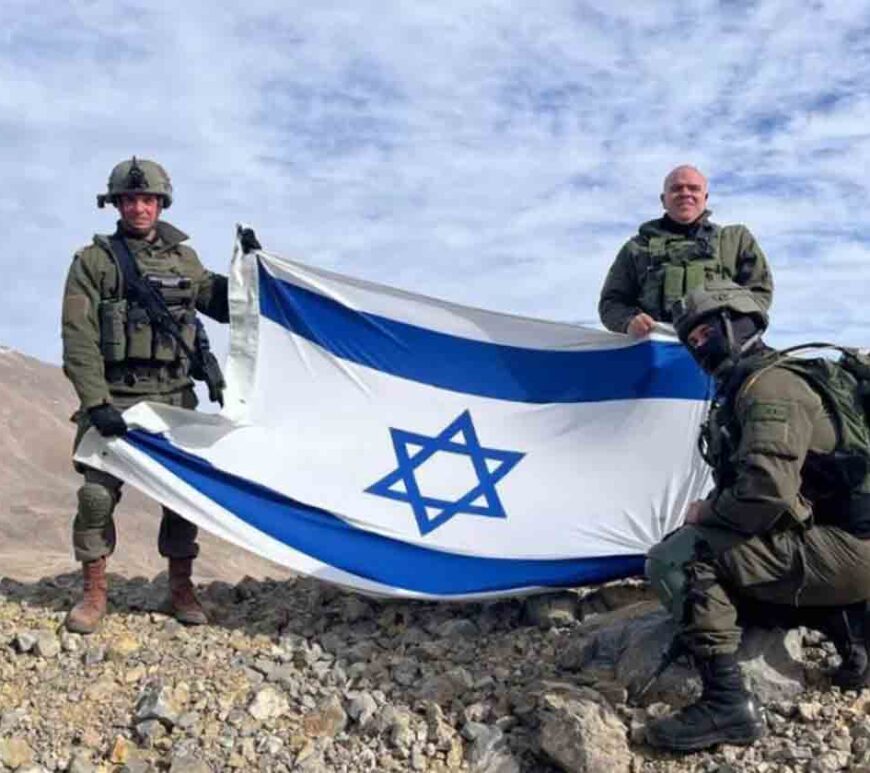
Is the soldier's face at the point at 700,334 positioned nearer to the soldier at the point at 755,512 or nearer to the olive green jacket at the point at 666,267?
the soldier at the point at 755,512

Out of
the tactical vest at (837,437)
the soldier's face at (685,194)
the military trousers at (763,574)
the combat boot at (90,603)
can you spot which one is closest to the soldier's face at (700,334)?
the tactical vest at (837,437)

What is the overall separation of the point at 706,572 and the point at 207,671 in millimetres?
2578

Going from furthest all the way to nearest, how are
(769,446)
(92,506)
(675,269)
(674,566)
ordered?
1. (675,269)
2. (92,506)
3. (674,566)
4. (769,446)

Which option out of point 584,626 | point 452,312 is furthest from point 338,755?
point 452,312

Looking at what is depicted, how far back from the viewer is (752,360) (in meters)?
4.48

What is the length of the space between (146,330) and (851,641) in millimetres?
3884

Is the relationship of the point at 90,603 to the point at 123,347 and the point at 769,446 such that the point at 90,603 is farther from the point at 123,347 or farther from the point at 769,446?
Result: the point at 769,446

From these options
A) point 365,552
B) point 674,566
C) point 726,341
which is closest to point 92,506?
point 365,552

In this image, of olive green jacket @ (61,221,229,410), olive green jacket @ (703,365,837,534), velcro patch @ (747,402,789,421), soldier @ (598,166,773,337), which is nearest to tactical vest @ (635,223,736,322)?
soldier @ (598,166,773,337)

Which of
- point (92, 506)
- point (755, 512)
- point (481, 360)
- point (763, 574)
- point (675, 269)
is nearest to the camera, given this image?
point (755, 512)

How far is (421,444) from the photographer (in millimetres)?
6367

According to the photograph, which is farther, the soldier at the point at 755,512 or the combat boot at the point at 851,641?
the combat boot at the point at 851,641

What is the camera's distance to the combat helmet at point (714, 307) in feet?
15.0

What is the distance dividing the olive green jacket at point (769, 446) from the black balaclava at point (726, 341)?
18 cm
